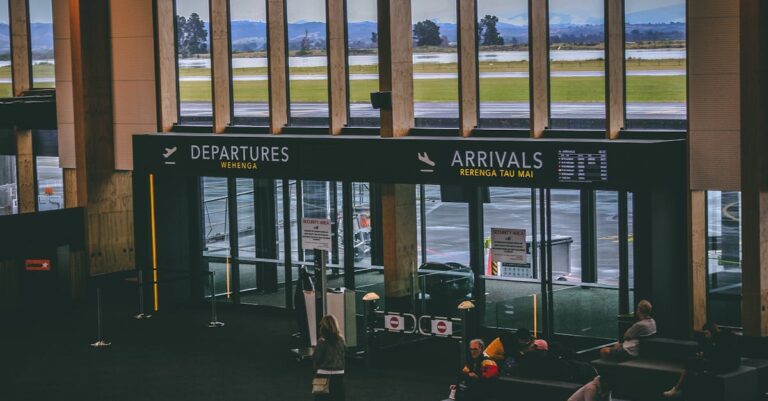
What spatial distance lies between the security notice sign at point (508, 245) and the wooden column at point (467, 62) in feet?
5.73

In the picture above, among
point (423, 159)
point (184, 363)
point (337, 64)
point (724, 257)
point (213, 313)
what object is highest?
point (337, 64)

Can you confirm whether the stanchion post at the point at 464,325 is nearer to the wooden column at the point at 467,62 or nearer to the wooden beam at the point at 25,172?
the wooden column at the point at 467,62

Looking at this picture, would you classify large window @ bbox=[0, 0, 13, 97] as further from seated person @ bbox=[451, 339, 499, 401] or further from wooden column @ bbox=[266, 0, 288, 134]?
seated person @ bbox=[451, 339, 499, 401]

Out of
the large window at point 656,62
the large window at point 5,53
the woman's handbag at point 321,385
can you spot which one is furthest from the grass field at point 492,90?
the woman's handbag at point 321,385

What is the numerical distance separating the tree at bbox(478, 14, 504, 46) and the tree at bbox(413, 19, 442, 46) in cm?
92

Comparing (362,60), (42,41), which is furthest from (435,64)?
(42,41)

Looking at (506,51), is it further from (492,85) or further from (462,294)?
(462,294)

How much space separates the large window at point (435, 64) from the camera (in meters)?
21.5

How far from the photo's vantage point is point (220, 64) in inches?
950

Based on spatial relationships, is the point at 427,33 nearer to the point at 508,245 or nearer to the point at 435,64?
the point at 435,64

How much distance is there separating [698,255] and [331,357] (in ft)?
19.3

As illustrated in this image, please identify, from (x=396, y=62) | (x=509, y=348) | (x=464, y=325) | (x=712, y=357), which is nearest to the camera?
(x=712, y=357)

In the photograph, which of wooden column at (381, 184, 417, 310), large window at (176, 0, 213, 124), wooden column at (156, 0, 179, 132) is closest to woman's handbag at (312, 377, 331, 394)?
wooden column at (381, 184, 417, 310)

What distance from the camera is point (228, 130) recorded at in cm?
2417
